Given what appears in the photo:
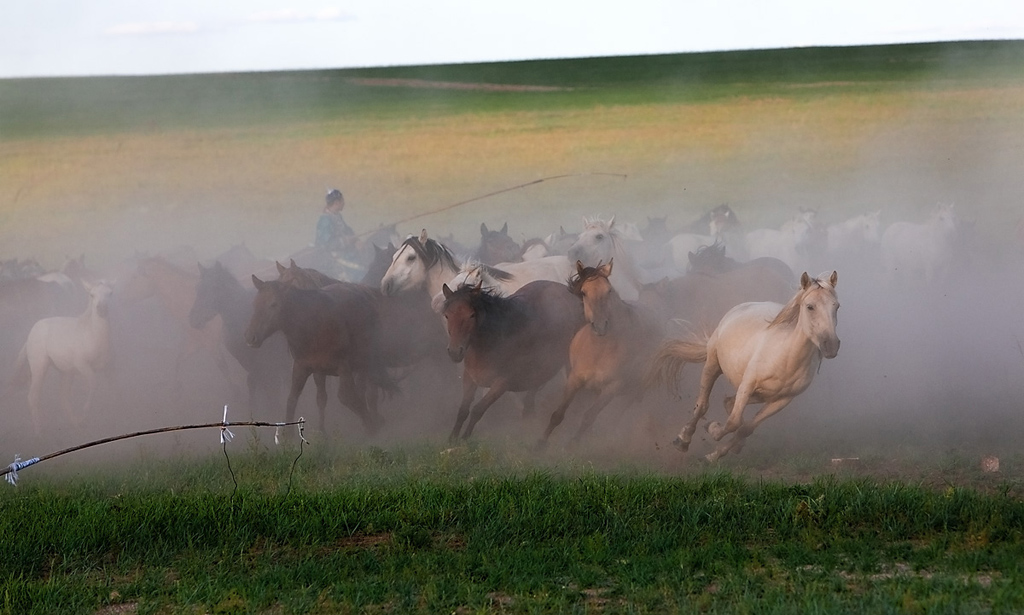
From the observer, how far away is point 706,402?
10.1 metres

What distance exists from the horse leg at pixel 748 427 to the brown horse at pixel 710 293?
0.93 m

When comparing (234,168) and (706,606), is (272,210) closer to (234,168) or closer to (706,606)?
(234,168)

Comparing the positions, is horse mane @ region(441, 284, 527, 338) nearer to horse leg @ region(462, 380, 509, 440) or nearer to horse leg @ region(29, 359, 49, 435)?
horse leg @ region(462, 380, 509, 440)

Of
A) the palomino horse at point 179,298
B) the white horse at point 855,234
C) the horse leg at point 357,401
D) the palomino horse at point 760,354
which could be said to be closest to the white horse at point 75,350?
the palomino horse at point 179,298

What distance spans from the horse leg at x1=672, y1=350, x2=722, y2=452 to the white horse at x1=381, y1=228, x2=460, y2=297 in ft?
7.85

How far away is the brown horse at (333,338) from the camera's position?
10664mm

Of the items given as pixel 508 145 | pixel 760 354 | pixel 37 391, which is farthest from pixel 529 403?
pixel 37 391

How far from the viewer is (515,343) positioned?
34.1ft

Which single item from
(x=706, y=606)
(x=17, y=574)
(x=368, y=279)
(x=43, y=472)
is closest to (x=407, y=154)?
(x=368, y=279)

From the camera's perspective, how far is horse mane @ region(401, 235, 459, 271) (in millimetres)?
10641

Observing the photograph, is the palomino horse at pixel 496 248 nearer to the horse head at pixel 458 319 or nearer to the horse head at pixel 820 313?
the horse head at pixel 458 319

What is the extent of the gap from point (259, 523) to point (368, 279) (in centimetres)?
360

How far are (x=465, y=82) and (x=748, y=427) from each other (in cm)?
444

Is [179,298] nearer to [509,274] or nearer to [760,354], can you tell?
[509,274]
